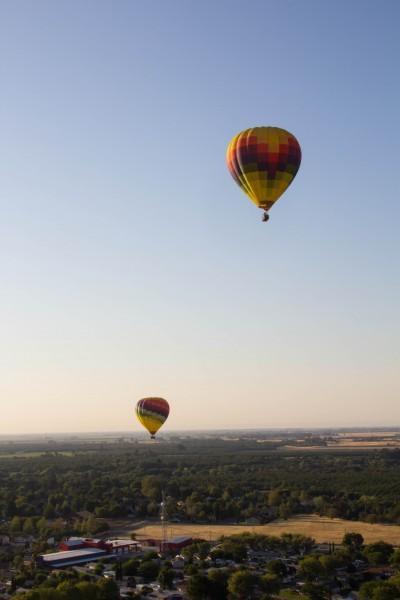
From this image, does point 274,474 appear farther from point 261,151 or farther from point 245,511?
point 261,151

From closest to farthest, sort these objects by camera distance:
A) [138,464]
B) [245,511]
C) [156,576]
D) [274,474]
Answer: [156,576], [245,511], [274,474], [138,464]

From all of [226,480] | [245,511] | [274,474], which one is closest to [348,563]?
[245,511]

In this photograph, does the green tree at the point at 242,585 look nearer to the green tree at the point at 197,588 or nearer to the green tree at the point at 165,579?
the green tree at the point at 197,588

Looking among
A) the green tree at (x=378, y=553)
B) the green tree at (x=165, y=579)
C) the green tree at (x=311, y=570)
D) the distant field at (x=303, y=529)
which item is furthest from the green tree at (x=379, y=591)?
A: the distant field at (x=303, y=529)

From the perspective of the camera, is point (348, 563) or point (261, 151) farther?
point (348, 563)

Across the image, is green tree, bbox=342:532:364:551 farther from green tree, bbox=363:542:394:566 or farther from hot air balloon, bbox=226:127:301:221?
hot air balloon, bbox=226:127:301:221

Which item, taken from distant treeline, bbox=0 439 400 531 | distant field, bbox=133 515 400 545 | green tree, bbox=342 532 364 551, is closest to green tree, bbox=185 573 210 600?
green tree, bbox=342 532 364 551
